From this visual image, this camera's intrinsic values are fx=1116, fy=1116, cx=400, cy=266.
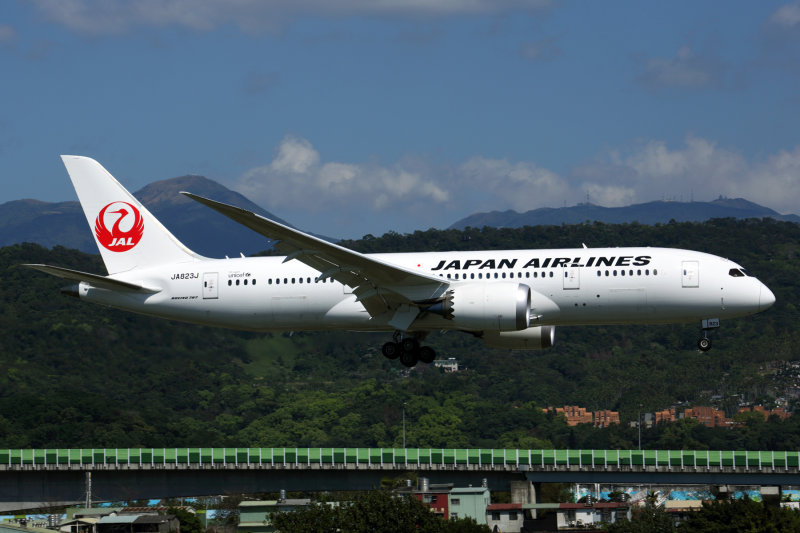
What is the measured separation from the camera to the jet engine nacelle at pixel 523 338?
49.0 metres

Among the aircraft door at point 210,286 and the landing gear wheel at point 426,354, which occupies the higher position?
the aircraft door at point 210,286

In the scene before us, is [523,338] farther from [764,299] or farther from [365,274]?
[764,299]

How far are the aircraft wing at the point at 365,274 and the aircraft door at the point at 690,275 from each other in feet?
31.2

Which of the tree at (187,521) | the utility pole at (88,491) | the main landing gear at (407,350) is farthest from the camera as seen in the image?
the tree at (187,521)

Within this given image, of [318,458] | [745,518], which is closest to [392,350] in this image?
[745,518]

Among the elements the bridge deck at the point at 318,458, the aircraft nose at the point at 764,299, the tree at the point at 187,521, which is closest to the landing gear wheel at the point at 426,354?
the aircraft nose at the point at 764,299

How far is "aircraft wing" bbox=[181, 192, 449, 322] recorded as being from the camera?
42969 mm

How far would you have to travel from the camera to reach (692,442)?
16675 centimetres

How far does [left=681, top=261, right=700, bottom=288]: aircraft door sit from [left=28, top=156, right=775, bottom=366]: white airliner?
0.04 metres

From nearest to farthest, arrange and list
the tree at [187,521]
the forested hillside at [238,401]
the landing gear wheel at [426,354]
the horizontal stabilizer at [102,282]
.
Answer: the landing gear wheel at [426,354], the horizontal stabilizer at [102,282], the tree at [187,521], the forested hillside at [238,401]

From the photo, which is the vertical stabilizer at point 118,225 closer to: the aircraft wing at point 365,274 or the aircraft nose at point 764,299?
the aircraft wing at point 365,274

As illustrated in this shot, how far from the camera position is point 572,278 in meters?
45.0

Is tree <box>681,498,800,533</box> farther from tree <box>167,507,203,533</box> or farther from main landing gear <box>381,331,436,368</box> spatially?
tree <box>167,507,203,533</box>

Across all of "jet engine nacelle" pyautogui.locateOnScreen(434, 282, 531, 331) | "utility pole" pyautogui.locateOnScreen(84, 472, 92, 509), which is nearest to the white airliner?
"jet engine nacelle" pyautogui.locateOnScreen(434, 282, 531, 331)
